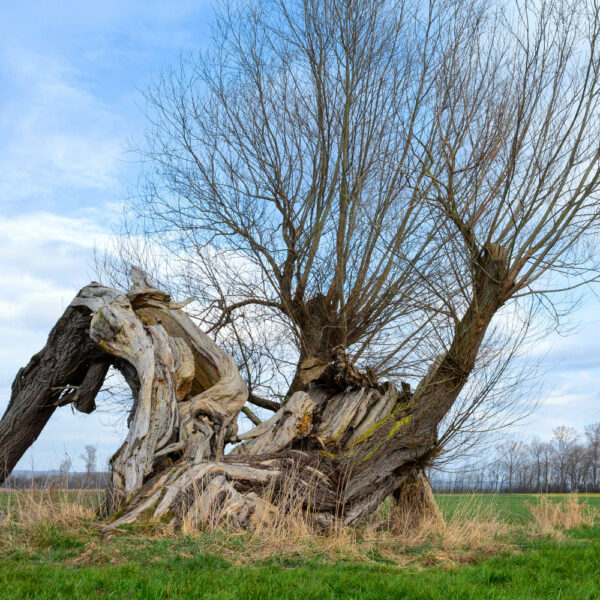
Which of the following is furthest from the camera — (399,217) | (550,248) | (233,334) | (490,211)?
(233,334)

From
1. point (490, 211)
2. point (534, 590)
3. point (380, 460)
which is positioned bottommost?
point (534, 590)

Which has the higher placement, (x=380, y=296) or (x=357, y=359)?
(x=380, y=296)

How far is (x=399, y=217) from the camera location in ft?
37.2

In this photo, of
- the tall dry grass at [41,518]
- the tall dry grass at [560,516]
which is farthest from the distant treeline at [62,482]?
the tall dry grass at [560,516]

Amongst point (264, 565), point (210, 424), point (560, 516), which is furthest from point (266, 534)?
point (560, 516)

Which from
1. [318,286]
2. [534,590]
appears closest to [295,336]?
[318,286]

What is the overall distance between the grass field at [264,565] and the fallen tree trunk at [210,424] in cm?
56

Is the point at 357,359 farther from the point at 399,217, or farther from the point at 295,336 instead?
the point at 399,217

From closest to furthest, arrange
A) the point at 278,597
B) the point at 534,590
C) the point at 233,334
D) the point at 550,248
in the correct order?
the point at 278,597 < the point at 534,590 < the point at 550,248 < the point at 233,334

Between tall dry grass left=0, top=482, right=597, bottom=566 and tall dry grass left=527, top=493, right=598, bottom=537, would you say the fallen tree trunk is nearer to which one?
tall dry grass left=0, top=482, right=597, bottom=566

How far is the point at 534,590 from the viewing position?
17.4 feet

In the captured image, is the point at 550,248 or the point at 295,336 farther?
the point at 295,336

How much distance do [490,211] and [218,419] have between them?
5.05m

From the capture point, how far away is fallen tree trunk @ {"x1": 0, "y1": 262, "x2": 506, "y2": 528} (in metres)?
7.02
